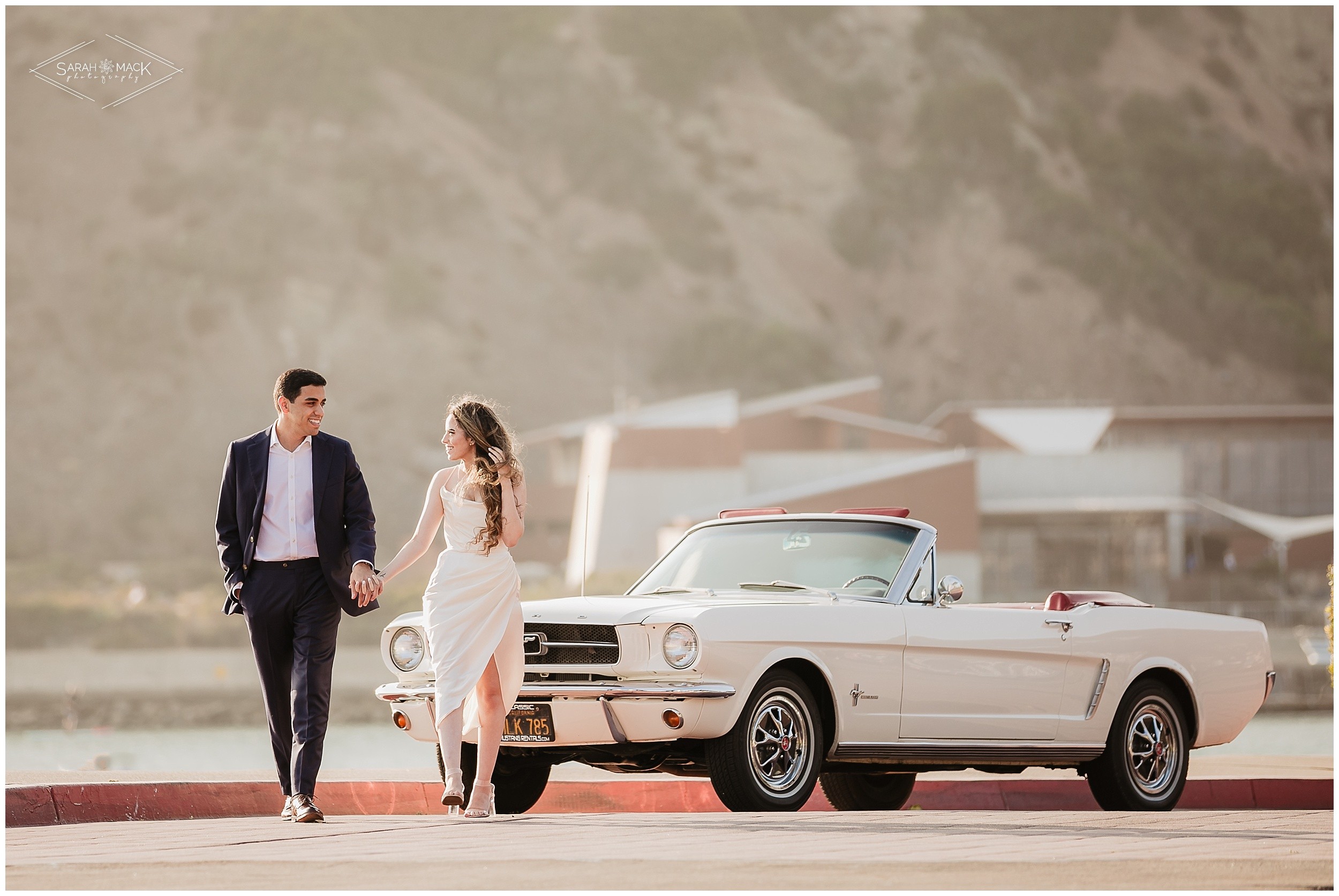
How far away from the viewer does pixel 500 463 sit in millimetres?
7824

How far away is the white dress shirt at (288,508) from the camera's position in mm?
7734

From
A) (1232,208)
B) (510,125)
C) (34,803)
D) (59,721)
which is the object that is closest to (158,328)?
(510,125)

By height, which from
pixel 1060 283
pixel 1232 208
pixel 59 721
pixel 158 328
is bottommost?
pixel 59 721

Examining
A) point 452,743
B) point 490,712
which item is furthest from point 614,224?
point 452,743

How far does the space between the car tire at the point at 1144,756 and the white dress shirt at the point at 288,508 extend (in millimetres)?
4359

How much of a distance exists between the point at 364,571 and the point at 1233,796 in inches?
228

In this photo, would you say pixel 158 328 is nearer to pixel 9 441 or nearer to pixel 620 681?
pixel 9 441

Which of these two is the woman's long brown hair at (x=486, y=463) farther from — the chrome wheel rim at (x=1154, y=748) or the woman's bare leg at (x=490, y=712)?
the chrome wheel rim at (x=1154, y=748)

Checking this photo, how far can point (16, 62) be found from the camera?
130m

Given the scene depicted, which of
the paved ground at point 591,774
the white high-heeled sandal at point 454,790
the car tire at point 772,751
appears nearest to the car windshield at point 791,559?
the car tire at point 772,751

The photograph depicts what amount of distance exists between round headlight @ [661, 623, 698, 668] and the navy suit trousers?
4.71 ft

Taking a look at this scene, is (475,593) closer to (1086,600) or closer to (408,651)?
(408,651)

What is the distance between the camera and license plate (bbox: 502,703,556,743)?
8.06 meters

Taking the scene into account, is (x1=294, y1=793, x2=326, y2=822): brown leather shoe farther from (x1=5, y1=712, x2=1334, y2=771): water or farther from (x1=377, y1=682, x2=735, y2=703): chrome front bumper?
(x1=5, y1=712, x2=1334, y2=771): water
